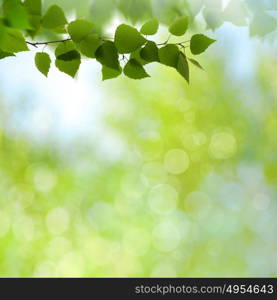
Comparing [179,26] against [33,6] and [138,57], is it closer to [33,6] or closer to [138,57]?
[138,57]

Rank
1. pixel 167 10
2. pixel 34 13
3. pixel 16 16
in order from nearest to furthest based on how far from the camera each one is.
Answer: pixel 16 16 → pixel 34 13 → pixel 167 10

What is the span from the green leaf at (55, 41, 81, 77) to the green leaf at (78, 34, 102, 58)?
20 millimetres

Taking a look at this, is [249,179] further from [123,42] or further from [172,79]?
[123,42]

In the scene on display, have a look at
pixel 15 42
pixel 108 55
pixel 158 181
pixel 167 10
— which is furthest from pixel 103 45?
pixel 158 181

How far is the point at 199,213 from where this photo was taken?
26.8 ft

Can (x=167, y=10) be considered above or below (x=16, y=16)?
below

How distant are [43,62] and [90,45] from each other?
0.25 ft

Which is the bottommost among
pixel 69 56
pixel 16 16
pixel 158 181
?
pixel 158 181

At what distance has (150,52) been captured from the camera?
0.69 meters

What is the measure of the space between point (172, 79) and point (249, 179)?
2144 millimetres

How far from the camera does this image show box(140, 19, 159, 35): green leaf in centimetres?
65

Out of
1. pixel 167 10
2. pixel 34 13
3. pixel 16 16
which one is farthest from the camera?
pixel 167 10

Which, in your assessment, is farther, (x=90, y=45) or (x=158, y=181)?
(x=158, y=181)

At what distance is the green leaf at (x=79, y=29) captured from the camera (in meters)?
0.66
